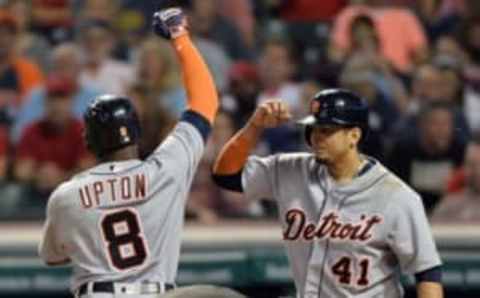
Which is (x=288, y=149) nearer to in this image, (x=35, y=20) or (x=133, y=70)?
(x=133, y=70)

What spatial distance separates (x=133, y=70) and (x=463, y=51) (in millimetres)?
2172

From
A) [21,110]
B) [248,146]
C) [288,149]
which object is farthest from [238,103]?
[248,146]

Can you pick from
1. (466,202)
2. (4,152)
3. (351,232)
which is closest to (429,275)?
(351,232)

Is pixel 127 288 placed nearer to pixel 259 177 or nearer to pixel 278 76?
pixel 259 177

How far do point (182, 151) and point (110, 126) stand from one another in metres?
0.28

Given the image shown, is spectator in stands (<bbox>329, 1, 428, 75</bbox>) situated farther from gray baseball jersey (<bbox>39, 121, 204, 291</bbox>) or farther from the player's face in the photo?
gray baseball jersey (<bbox>39, 121, 204, 291</bbox>)

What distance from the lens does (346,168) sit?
21.9 feet

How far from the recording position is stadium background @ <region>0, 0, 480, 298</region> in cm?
959

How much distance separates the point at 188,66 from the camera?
21.8 ft

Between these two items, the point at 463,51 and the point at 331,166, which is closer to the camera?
the point at 331,166

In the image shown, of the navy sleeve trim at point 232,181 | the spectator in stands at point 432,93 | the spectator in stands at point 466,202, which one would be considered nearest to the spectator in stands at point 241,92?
the spectator in stands at point 432,93

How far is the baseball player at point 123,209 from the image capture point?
6422 mm

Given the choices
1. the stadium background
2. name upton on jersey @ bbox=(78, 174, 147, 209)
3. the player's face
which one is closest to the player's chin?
the player's face

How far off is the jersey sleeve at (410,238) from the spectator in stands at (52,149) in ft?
14.2
